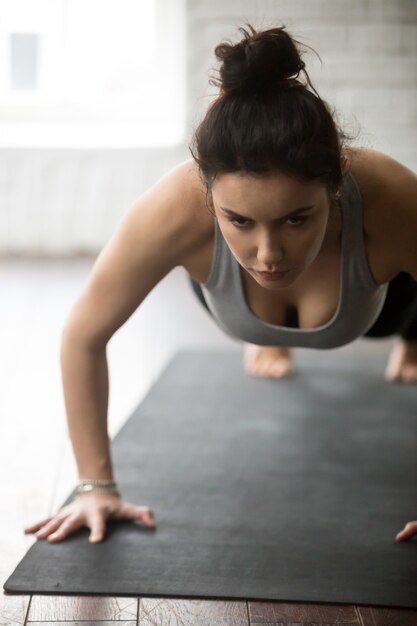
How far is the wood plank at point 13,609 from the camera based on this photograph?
1.19m

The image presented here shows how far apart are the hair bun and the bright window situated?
8.48 ft

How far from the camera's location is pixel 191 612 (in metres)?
1.21

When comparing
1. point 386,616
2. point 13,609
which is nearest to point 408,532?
point 386,616

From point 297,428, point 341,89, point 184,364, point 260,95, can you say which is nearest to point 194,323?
point 184,364

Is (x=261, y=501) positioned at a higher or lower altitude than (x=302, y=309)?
lower

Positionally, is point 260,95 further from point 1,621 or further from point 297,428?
point 297,428

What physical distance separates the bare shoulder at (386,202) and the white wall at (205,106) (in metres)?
2.04

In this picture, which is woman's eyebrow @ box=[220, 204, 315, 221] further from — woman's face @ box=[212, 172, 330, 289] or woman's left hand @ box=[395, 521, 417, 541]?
woman's left hand @ box=[395, 521, 417, 541]

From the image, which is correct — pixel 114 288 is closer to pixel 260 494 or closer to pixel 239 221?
pixel 239 221

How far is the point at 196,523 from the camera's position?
147 centimetres

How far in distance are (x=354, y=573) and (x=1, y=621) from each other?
0.50 m

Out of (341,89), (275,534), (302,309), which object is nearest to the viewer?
(275,534)

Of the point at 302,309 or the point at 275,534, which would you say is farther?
the point at 302,309

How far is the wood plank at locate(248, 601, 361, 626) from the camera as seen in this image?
3.91 feet
